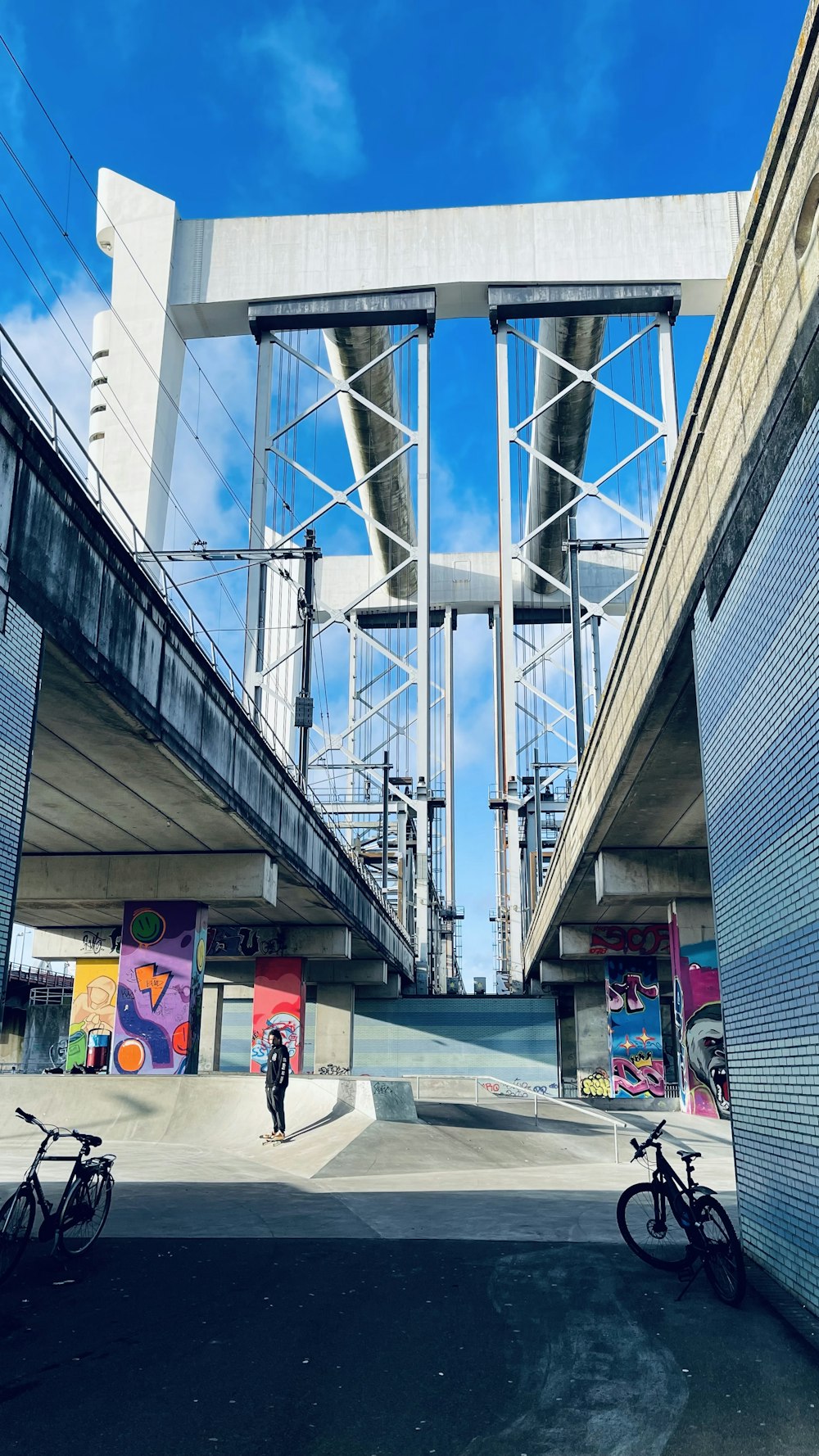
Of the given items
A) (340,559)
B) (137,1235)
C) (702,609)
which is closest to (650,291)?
(340,559)

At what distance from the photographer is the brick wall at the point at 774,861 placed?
788cm

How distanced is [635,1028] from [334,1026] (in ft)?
48.0

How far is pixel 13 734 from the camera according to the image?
405 inches

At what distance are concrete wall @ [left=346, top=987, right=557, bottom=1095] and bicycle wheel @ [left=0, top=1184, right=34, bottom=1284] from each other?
3955 cm

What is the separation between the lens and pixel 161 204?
5125cm

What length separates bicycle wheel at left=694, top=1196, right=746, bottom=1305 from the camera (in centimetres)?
827

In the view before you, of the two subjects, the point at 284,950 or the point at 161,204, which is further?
the point at 161,204

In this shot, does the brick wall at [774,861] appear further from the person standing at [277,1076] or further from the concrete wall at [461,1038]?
the concrete wall at [461,1038]

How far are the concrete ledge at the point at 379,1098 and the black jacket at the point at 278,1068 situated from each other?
9.02ft

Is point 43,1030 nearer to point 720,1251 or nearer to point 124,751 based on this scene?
point 124,751

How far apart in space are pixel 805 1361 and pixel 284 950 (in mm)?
33661

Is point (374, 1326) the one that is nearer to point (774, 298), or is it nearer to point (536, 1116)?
point (774, 298)

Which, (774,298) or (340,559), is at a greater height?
(340,559)

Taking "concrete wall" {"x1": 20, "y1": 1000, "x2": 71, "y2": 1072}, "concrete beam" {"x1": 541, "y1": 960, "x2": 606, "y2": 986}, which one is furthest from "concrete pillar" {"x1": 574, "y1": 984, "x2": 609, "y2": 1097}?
"concrete wall" {"x1": 20, "y1": 1000, "x2": 71, "y2": 1072}
